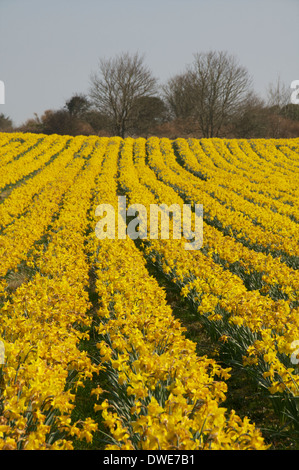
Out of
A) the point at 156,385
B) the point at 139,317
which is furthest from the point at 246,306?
the point at 156,385

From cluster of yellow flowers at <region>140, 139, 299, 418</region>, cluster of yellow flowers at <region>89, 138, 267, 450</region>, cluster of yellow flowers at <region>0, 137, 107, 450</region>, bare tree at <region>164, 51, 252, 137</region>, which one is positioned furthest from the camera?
bare tree at <region>164, 51, 252, 137</region>

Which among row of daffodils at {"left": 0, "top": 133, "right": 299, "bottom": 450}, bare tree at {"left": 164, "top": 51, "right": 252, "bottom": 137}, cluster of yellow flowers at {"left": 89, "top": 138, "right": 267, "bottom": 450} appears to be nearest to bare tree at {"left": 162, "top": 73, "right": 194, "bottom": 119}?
→ bare tree at {"left": 164, "top": 51, "right": 252, "bottom": 137}

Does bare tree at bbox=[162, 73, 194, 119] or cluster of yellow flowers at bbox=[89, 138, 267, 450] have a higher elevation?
bare tree at bbox=[162, 73, 194, 119]

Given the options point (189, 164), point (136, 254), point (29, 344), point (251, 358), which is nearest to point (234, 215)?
point (136, 254)

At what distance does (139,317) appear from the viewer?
5.03 m

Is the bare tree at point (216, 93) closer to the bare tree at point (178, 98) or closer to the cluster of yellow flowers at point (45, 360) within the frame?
the bare tree at point (178, 98)

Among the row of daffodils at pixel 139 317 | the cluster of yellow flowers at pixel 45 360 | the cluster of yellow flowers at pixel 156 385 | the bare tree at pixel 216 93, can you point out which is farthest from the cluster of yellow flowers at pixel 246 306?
the bare tree at pixel 216 93

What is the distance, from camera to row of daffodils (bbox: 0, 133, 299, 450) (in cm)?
301

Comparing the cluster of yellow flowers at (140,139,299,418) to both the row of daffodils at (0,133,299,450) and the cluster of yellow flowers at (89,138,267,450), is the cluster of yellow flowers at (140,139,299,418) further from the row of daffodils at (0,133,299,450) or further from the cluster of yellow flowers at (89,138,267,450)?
the cluster of yellow flowers at (89,138,267,450)

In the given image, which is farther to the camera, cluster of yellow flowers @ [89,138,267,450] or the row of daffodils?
the row of daffodils

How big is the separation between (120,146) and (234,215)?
2107 cm

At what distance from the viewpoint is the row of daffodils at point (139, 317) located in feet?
9.88

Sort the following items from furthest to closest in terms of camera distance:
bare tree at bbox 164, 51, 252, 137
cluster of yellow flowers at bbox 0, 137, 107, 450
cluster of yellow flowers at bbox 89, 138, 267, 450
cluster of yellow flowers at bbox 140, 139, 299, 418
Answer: bare tree at bbox 164, 51, 252, 137
cluster of yellow flowers at bbox 140, 139, 299, 418
cluster of yellow flowers at bbox 0, 137, 107, 450
cluster of yellow flowers at bbox 89, 138, 267, 450

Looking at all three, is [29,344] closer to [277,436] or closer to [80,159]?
[277,436]
